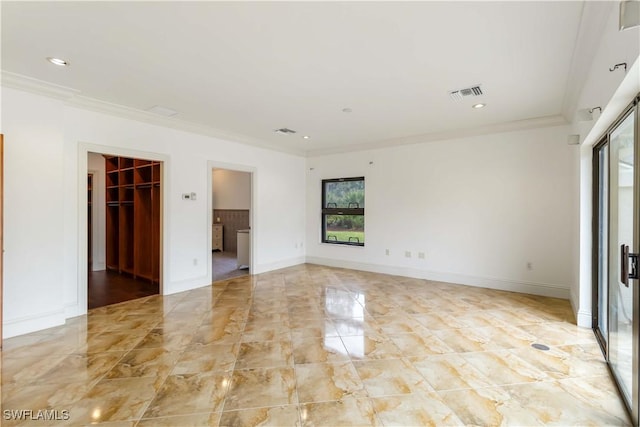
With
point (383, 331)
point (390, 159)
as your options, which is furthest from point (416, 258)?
point (383, 331)

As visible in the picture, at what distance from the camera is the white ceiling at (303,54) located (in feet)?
7.00

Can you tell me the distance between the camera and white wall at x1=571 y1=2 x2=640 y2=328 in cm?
173

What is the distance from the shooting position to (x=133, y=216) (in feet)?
20.0

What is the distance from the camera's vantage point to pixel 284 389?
7.25 ft

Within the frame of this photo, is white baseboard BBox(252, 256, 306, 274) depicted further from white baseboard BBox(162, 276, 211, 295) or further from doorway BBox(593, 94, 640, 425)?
doorway BBox(593, 94, 640, 425)

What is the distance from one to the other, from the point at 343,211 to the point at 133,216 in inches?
173

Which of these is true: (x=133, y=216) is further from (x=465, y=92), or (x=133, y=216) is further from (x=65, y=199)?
(x=465, y=92)

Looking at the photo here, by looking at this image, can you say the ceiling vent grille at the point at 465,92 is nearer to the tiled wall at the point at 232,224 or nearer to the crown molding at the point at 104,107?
the crown molding at the point at 104,107

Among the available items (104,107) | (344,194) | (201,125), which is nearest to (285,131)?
(201,125)

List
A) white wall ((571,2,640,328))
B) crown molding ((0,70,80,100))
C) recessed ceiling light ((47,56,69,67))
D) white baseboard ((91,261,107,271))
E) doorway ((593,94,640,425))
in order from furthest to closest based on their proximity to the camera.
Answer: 1. white baseboard ((91,261,107,271))
2. crown molding ((0,70,80,100))
3. recessed ceiling light ((47,56,69,67))
4. doorway ((593,94,640,425))
5. white wall ((571,2,640,328))

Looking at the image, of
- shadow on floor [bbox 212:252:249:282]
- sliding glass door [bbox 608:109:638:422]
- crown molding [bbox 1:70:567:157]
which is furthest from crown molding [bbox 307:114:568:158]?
shadow on floor [bbox 212:252:249:282]

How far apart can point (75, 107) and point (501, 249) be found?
6.44 m

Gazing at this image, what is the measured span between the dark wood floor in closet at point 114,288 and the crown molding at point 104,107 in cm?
264

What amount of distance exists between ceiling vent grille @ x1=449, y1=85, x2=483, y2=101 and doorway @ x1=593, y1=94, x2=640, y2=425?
1298 mm
